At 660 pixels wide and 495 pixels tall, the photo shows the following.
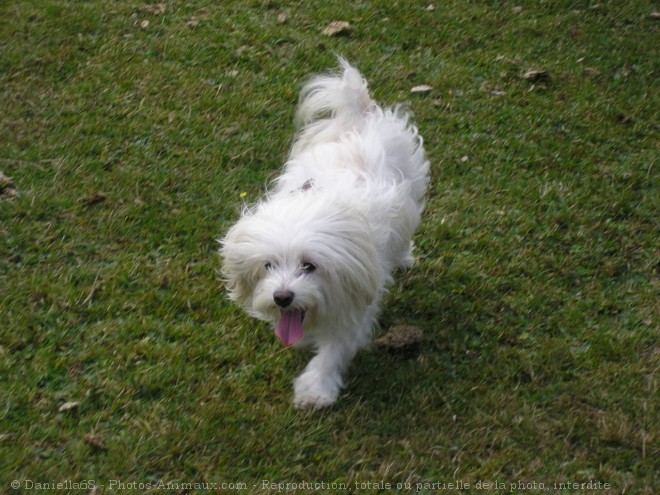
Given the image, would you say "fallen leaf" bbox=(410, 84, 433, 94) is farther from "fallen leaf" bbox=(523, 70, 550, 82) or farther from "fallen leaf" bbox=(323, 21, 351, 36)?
"fallen leaf" bbox=(323, 21, 351, 36)

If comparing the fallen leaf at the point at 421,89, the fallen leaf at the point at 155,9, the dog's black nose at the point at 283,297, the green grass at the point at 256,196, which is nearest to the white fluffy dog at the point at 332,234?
the dog's black nose at the point at 283,297

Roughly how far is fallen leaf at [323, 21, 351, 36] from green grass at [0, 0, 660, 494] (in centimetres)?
12

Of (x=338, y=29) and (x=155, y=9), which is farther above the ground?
(x=338, y=29)

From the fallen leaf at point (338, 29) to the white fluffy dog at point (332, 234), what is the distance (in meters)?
2.53

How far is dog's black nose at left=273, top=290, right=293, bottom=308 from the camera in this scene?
3.31 meters

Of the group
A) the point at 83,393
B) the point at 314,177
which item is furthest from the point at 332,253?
the point at 83,393

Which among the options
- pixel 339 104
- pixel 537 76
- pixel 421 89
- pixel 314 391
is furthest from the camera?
pixel 537 76

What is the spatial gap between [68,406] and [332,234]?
1530mm

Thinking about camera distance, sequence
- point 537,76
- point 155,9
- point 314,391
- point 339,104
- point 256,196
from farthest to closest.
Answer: point 155,9 < point 537,76 < point 256,196 < point 339,104 < point 314,391

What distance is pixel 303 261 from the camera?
10.9 feet

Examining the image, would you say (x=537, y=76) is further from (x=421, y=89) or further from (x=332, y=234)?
(x=332, y=234)

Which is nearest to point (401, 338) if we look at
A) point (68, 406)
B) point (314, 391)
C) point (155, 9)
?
point (314, 391)

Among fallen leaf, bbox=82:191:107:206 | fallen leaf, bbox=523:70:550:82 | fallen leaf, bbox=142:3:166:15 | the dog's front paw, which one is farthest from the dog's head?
fallen leaf, bbox=142:3:166:15

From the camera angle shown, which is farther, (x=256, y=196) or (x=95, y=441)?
(x=256, y=196)
